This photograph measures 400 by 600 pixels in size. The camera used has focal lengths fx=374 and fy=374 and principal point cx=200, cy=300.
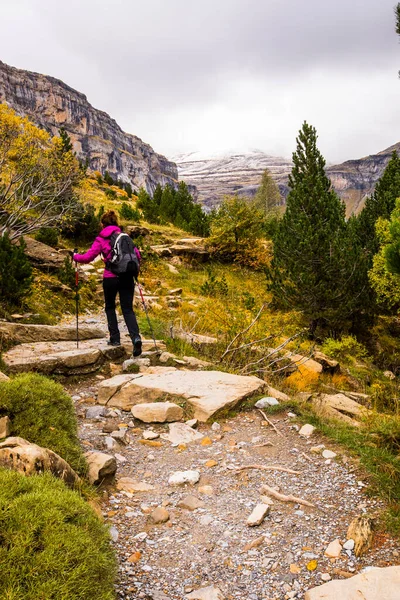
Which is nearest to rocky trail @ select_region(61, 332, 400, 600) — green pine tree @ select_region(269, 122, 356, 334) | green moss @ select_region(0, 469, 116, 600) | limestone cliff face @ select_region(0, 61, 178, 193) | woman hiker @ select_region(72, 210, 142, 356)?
green moss @ select_region(0, 469, 116, 600)

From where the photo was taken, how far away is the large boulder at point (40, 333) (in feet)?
23.9

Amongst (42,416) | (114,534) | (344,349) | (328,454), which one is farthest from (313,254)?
(114,534)

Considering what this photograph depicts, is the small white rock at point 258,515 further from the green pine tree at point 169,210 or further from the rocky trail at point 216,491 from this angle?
the green pine tree at point 169,210

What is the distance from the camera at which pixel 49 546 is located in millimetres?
1835

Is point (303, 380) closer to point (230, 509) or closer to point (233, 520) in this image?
point (230, 509)

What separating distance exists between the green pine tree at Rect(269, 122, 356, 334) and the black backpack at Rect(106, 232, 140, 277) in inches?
424

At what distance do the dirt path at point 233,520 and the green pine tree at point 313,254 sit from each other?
12639 mm

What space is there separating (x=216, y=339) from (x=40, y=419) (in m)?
5.84

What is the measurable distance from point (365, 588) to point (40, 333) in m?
7.15

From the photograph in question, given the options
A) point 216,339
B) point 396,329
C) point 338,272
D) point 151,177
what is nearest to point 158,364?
point 216,339

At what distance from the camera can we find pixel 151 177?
185 metres

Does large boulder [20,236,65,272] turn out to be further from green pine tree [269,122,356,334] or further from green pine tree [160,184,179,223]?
green pine tree [160,184,179,223]

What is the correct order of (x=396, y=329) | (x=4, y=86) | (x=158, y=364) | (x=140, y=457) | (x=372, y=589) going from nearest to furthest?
(x=372, y=589), (x=140, y=457), (x=158, y=364), (x=396, y=329), (x=4, y=86)

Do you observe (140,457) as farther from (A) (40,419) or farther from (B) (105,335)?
(B) (105,335)
